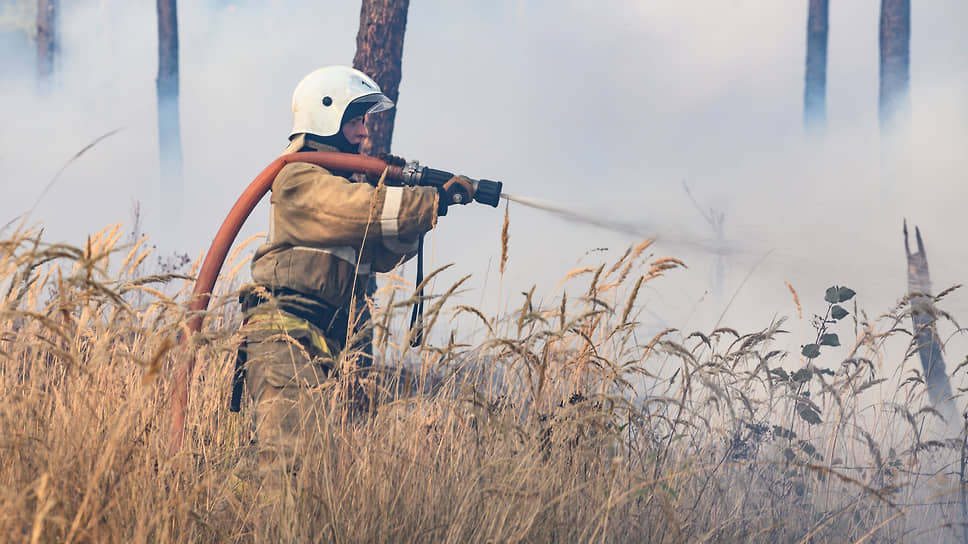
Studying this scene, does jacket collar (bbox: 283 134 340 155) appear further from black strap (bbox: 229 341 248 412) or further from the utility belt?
black strap (bbox: 229 341 248 412)

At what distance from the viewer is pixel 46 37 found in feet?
61.9

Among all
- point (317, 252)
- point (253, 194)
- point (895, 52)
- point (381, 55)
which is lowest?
point (317, 252)

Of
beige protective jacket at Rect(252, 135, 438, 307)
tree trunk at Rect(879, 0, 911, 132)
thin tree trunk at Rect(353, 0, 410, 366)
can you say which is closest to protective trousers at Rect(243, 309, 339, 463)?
beige protective jacket at Rect(252, 135, 438, 307)

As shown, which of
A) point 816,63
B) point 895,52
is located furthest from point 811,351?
point 816,63

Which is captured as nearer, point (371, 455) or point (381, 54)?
point (371, 455)

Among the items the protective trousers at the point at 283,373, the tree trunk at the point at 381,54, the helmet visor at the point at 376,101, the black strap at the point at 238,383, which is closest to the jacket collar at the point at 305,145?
the helmet visor at the point at 376,101

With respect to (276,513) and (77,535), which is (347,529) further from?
(77,535)

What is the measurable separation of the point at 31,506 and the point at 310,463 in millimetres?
765

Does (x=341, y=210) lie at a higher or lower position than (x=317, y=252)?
higher

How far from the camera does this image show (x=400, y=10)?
6465mm

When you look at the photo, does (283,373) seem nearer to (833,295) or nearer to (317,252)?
(317,252)

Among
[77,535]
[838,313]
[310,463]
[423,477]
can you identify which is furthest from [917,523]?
[77,535]

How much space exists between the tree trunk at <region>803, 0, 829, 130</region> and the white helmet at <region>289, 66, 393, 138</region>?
13.9m

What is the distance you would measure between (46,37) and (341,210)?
19.4 metres
